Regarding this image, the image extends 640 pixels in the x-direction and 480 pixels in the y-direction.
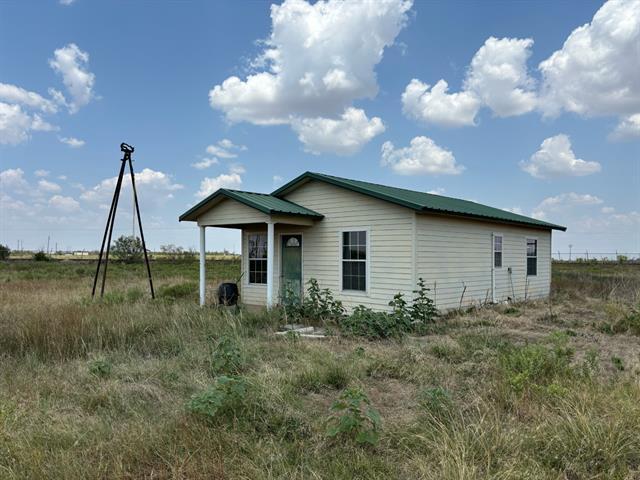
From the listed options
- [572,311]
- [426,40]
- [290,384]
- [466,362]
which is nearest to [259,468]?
[290,384]

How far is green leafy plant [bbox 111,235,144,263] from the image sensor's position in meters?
40.1

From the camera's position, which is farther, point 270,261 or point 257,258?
point 257,258

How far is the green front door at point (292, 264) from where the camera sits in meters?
12.0

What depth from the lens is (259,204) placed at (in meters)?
10.5

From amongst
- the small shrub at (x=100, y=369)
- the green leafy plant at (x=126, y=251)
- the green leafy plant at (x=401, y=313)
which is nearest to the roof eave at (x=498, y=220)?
the green leafy plant at (x=401, y=313)

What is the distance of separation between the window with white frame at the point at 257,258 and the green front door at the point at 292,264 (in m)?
0.70

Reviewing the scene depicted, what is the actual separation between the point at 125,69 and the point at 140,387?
12697 mm

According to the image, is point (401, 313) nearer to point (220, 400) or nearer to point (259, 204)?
point (259, 204)

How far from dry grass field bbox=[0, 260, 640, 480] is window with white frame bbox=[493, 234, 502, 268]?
567cm

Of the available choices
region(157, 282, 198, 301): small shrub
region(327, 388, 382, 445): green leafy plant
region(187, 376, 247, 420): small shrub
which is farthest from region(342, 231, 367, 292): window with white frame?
Result: region(327, 388, 382, 445): green leafy plant

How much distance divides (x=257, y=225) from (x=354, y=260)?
3432mm

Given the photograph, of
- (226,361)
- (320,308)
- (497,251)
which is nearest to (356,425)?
(226,361)

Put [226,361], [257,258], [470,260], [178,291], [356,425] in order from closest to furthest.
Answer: [356,425]
[226,361]
[470,260]
[257,258]
[178,291]

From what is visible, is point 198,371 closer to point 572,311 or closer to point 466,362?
point 466,362
